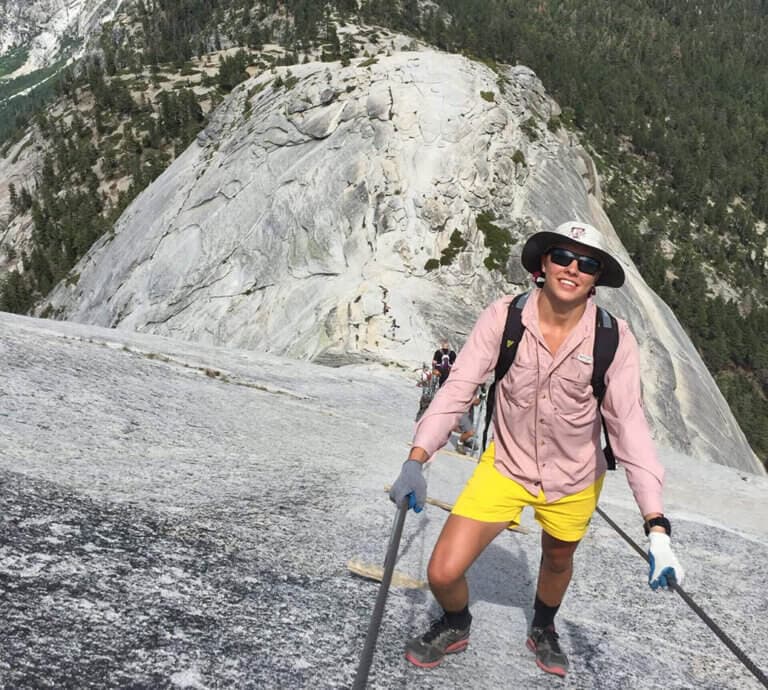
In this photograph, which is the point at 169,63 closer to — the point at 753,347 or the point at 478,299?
the point at 478,299

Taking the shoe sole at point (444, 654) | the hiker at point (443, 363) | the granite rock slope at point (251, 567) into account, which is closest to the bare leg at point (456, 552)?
the shoe sole at point (444, 654)

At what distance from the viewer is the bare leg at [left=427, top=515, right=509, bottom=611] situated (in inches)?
146

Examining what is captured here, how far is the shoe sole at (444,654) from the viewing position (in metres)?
3.95

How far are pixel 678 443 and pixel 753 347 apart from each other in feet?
239

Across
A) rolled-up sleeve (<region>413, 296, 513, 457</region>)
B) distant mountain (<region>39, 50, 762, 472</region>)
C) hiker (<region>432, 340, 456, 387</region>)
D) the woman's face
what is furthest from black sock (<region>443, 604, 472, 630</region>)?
distant mountain (<region>39, 50, 762, 472</region>)

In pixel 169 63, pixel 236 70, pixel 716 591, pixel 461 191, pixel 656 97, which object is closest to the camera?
pixel 716 591

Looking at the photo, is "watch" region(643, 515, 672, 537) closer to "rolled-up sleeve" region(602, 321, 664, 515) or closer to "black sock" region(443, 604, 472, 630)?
"rolled-up sleeve" region(602, 321, 664, 515)

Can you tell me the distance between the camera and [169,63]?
379 ft

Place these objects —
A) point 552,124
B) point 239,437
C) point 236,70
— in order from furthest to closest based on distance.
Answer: point 236,70 < point 552,124 < point 239,437

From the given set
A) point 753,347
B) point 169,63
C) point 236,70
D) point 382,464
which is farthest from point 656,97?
point 382,464

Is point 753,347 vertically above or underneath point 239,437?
underneath

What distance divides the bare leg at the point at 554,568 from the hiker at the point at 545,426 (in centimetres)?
5

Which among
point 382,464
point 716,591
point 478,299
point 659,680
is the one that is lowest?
point 478,299

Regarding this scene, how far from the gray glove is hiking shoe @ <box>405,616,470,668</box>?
1084 millimetres
